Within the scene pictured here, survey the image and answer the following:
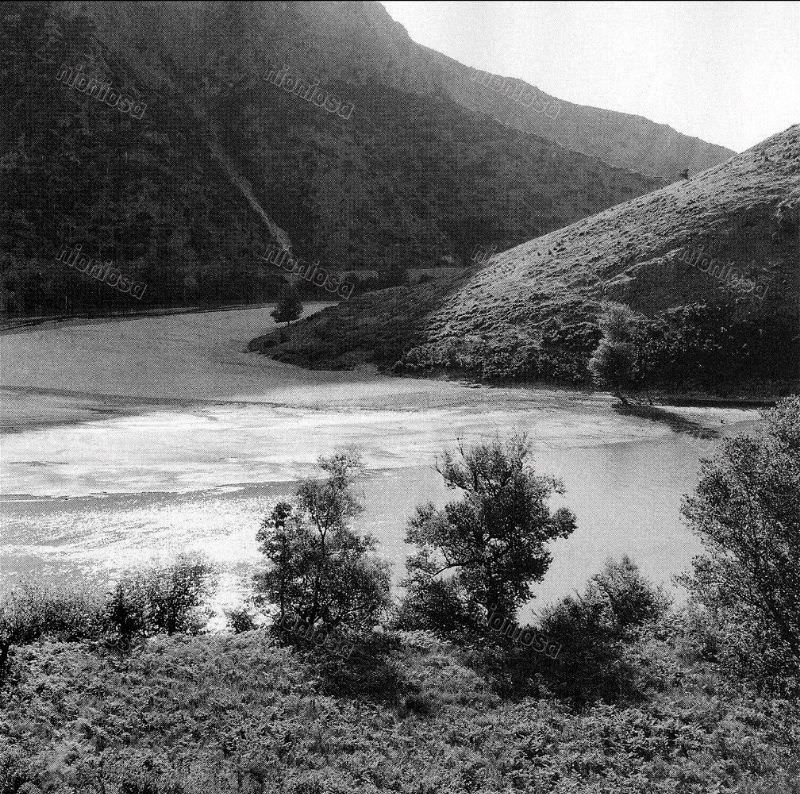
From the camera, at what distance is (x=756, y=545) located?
1583cm

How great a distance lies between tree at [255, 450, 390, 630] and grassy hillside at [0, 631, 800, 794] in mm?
1386

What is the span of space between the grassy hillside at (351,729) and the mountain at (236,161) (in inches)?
3447

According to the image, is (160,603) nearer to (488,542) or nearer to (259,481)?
(488,542)

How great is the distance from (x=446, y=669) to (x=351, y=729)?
3.67m

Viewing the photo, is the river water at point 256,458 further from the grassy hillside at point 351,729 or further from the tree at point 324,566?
the grassy hillside at point 351,729

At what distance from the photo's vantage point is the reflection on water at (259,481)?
2402cm

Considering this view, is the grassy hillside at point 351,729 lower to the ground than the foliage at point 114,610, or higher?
lower

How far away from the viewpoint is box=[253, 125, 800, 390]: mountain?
56.9 m

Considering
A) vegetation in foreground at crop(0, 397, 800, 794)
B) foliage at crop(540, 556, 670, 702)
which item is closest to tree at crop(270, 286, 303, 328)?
vegetation in foreground at crop(0, 397, 800, 794)

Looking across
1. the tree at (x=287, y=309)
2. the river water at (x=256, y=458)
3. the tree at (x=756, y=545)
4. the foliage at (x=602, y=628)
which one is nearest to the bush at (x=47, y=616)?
the river water at (x=256, y=458)

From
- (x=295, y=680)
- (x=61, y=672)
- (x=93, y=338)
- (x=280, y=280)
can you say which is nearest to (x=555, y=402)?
(x=295, y=680)

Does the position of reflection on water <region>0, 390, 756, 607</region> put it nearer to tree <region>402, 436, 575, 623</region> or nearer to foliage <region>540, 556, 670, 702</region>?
foliage <region>540, 556, 670, 702</region>

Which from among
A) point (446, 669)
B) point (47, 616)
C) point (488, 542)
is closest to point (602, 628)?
point (488, 542)

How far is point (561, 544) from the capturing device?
26016 mm
